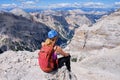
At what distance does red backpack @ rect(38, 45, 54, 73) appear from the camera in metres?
15.6

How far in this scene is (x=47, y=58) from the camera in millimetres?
15594

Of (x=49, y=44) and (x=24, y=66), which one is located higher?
(x=49, y=44)

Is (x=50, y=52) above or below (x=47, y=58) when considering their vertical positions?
above

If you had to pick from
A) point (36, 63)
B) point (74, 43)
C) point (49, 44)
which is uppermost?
point (49, 44)

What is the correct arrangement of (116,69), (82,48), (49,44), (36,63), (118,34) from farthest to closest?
(82,48) → (118,34) → (116,69) → (36,63) → (49,44)

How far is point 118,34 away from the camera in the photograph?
70.8 meters

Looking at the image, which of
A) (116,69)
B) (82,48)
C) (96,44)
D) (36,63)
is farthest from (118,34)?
(36,63)

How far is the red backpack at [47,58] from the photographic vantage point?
51.1 ft

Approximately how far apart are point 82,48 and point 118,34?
12.5m

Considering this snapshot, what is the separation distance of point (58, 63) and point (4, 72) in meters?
2.93

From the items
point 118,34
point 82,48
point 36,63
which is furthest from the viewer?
point 82,48

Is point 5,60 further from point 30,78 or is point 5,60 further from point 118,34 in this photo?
point 118,34

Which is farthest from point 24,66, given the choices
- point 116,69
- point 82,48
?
point 82,48

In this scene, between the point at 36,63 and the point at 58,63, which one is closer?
the point at 58,63
